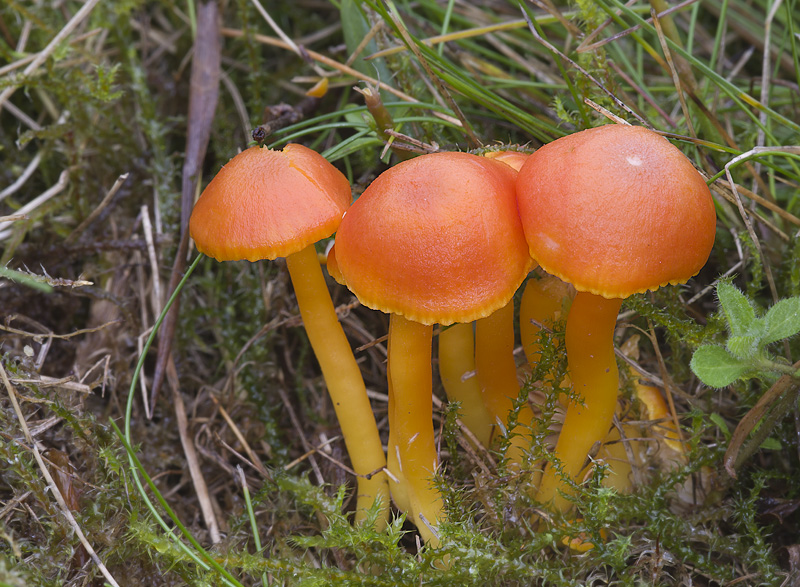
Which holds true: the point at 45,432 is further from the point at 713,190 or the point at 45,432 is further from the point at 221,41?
the point at 713,190

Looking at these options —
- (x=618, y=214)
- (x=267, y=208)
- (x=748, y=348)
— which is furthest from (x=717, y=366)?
(x=267, y=208)

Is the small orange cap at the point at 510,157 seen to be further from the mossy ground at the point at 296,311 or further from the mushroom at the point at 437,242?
the mossy ground at the point at 296,311

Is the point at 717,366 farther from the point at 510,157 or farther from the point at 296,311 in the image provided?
Result: the point at 296,311

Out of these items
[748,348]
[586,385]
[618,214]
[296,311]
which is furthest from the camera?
[296,311]

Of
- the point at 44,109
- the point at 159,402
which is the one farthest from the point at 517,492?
the point at 44,109

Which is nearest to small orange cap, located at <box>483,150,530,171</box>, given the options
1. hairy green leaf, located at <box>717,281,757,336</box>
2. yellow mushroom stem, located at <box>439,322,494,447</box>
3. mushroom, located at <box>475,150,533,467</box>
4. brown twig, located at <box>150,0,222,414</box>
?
mushroom, located at <box>475,150,533,467</box>

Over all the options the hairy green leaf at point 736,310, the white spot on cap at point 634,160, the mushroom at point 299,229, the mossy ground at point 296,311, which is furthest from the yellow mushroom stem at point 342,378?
the hairy green leaf at point 736,310

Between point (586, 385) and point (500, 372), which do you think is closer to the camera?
point (586, 385)
